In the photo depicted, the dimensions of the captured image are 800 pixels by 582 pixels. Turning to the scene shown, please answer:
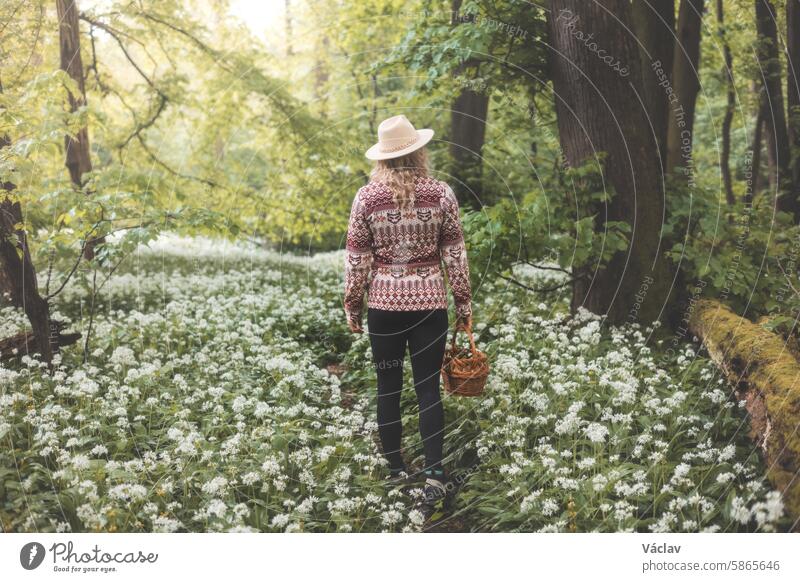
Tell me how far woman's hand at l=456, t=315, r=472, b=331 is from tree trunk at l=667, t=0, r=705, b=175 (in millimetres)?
4577

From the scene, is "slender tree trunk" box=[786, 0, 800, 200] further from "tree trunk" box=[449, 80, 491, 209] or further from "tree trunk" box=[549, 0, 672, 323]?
"tree trunk" box=[449, 80, 491, 209]

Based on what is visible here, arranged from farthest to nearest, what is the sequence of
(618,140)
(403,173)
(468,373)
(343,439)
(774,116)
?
(774,116), (618,140), (343,439), (468,373), (403,173)

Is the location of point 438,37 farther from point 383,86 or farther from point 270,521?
point 383,86

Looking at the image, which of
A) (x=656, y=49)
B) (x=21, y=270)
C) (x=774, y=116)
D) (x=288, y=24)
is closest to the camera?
(x=21, y=270)

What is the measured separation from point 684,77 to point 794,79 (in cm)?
136

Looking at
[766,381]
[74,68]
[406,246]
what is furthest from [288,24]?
[766,381]

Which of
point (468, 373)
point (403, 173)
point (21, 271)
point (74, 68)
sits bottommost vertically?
point (468, 373)

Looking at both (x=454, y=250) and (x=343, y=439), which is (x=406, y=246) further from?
(x=343, y=439)

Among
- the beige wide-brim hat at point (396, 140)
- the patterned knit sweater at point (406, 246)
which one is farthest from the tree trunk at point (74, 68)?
the beige wide-brim hat at point (396, 140)

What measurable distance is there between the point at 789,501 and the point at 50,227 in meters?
6.14

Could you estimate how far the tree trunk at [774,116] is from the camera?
8820 millimetres

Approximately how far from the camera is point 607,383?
5.12 m

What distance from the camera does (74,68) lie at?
29.9 ft

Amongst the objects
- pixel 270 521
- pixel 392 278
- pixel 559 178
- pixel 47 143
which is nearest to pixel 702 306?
pixel 559 178
